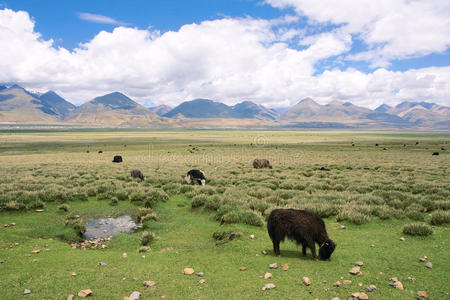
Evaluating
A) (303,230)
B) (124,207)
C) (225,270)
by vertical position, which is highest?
(303,230)

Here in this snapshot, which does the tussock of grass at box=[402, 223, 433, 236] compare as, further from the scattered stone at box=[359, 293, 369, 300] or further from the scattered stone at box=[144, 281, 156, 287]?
the scattered stone at box=[144, 281, 156, 287]

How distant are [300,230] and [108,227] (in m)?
8.56

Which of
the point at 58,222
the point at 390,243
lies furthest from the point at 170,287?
the point at 58,222

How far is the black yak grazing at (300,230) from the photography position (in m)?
7.11

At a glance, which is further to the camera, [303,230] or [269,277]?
[303,230]

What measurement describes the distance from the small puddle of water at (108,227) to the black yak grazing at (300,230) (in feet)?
21.6

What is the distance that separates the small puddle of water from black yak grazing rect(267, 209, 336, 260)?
6.57m

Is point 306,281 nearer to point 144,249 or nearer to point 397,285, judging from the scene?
point 397,285

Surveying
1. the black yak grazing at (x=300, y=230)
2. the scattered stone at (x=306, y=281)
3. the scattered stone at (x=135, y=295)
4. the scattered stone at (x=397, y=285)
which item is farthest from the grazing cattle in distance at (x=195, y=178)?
the scattered stone at (x=397, y=285)

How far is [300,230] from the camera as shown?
281 inches

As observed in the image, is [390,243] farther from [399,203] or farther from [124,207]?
[124,207]

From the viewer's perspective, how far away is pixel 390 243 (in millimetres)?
8086

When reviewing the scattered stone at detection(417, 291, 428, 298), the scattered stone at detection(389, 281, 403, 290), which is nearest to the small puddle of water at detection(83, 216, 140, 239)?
the scattered stone at detection(389, 281, 403, 290)

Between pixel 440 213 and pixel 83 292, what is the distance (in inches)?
498
